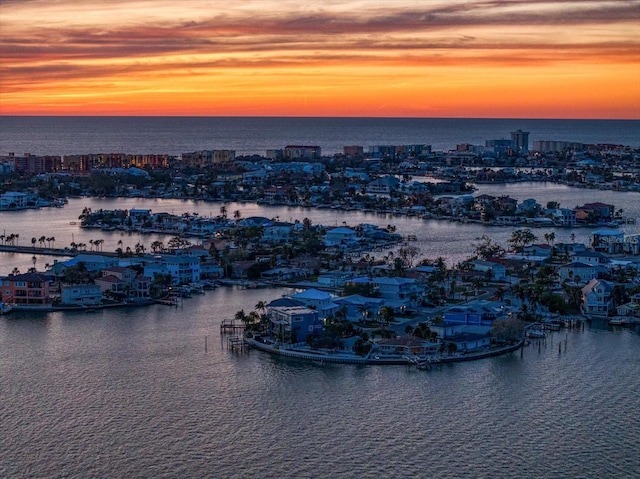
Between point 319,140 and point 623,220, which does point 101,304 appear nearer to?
point 623,220

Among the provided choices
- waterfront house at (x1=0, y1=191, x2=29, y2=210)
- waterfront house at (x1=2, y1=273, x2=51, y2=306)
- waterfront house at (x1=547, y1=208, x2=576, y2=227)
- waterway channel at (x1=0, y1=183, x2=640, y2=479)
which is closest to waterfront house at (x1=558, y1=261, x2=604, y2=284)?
waterway channel at (x1=0, y1=183, x2=640, y2=479)

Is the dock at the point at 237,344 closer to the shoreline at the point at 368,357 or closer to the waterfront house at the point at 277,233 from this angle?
the shoreline at the point at 368,357

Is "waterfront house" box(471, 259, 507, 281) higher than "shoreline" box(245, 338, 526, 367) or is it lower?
higher

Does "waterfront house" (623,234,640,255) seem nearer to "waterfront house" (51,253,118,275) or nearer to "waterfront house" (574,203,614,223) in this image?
"waterfront house" (574,203,614,223)

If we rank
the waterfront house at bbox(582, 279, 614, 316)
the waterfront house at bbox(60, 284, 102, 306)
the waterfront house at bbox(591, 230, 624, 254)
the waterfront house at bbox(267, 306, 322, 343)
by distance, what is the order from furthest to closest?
the waterfront house at bbox(591, 230, 624, 254), the waterfront house at bbox(60, 284, 102, 306), the waterfront house at bbox(582, 279, 614, 316), the waterfront house at bbox(267, 306, 322, 343)

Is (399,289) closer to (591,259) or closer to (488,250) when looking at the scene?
(591,259)

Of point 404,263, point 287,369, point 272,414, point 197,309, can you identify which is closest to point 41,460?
point 272,414
